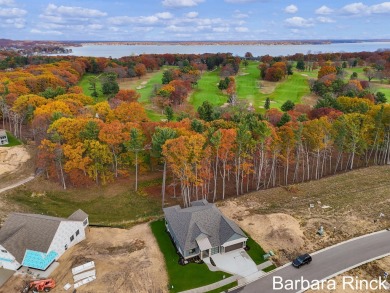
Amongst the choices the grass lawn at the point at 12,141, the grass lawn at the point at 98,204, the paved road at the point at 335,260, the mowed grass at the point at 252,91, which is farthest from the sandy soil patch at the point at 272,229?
the mowed grass at the point at 252,91

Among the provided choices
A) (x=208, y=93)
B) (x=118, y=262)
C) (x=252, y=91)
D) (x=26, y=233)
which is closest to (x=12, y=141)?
(x=26, y=233)

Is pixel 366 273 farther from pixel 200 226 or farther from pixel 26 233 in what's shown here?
pixel 26 233

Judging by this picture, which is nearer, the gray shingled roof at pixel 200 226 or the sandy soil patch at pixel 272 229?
the gray shingled roof at pixel 200 226

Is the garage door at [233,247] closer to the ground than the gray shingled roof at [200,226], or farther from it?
closer to the ground

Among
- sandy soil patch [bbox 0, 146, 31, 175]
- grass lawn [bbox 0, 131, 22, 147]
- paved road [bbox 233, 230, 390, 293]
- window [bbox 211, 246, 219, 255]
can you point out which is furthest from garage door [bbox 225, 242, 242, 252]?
grass lawn [bbox 0, 131, 22, 147]

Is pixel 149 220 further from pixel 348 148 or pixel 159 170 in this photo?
→ pixel 348 148

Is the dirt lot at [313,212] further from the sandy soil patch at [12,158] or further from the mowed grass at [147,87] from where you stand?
the mowed grass at [147,87]

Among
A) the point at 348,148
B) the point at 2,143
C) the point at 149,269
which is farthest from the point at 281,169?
the point at 2,143
